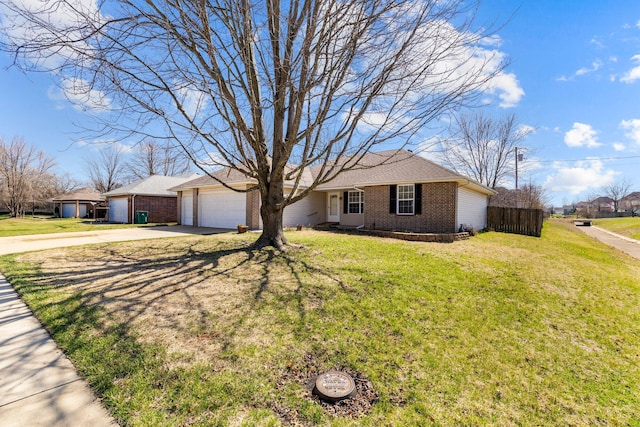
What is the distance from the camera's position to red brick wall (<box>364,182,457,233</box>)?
12750 millimetres

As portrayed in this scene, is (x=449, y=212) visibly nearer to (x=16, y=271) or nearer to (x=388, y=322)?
(x=388, y=322)

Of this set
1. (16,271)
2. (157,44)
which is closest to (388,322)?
(157,44)

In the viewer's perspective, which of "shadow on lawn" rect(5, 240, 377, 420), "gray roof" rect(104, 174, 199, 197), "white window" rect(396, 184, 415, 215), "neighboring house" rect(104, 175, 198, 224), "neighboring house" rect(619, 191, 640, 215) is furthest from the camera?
"neighboring house" rect(619, 191, 640, 215)

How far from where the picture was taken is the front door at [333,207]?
1770 centimetres

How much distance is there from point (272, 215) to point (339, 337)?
4.87 meters

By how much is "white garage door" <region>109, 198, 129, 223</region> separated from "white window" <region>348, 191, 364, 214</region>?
18111mm

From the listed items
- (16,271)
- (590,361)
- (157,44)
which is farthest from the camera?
(16,271)

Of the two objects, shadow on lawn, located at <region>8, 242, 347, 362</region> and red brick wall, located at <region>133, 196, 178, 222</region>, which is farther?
red brick wall, located at <region>133, 196, 178, 222</region>

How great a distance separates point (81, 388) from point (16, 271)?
19.4ft

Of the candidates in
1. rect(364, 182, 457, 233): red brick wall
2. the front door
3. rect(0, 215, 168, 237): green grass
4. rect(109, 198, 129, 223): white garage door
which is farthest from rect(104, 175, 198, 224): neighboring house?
rect(364, 182, 457, 233): red brick wall

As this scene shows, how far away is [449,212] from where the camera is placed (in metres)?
12.8

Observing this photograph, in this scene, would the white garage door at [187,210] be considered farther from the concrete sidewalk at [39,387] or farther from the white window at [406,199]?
the concrete sidewalk at [39,387]

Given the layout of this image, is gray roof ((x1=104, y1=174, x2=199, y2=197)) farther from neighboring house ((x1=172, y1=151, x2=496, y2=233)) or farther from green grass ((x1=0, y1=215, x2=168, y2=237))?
neighboring house ((x1=172, y1=151, x2=496, y2=233))

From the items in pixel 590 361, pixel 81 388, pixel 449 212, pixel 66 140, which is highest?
pixel 66 140
